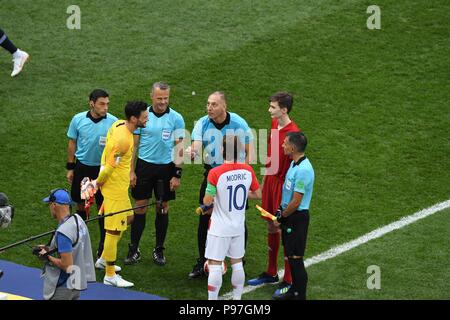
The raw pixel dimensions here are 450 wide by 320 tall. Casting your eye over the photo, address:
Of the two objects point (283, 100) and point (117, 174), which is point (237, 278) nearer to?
point (117, 174)

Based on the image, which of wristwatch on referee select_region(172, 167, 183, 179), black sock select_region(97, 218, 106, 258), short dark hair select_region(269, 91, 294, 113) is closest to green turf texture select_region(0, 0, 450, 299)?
black sock select_region(97, 218, 106, 258)

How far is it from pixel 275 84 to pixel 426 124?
7.24 feet

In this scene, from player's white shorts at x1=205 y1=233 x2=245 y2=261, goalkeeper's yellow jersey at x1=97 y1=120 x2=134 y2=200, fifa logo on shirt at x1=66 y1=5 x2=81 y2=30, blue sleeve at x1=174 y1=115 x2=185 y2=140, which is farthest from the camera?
fifa logo on shirt at x1=66 y1=5 x2=81 y2=30

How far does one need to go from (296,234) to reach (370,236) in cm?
189

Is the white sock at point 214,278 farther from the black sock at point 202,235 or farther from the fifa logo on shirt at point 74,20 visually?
the fifa logo on shirt at point 74,20

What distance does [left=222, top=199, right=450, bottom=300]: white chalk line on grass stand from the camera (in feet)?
33.2

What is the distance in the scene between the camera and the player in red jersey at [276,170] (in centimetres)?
940

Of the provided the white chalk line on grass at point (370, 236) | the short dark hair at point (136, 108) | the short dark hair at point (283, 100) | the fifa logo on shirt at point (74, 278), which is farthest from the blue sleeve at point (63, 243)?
the short dark hair at point (283, 100)

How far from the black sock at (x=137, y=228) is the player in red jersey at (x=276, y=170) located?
4.28 ft

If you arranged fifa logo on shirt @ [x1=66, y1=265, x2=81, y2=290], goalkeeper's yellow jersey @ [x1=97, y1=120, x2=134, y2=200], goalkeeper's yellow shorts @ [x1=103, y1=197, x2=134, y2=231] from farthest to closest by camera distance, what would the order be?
goalkeeper's yellow shorts @ [x1=103, y1=197, x2=134, y2=231]
goalkeeper's yellow jersey @ [x1=97, y1=120, x2=134, y2=200]
fifa logo on shirt @ [x1=66, y1=265, x2=81, y2=290]

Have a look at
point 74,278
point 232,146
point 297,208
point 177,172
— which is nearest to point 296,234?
point 297,208

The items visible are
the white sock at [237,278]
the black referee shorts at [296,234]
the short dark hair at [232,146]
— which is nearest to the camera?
the short dark hair at [232,146]

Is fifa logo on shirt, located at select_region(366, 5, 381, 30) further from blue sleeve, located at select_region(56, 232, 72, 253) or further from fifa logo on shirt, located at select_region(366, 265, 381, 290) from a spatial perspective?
blue sleeve, located at select_region(56, 232, 72, 253)

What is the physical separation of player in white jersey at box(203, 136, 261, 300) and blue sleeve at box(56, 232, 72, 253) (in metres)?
1.45
